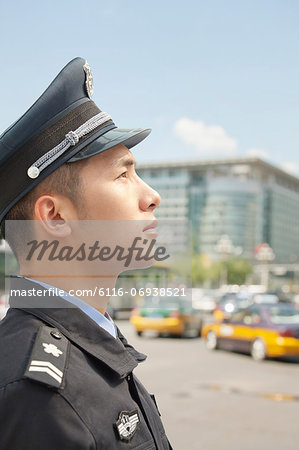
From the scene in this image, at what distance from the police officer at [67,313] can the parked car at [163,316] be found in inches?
584

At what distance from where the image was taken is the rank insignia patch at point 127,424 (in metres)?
1.17

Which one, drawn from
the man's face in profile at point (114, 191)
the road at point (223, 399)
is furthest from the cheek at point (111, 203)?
the road at point (223, 399)

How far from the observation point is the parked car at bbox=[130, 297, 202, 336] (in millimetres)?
16406

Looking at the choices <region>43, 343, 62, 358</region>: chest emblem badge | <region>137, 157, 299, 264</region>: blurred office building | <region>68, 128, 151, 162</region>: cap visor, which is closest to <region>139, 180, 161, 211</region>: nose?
<region>68, 128, 151, 162</region>: cap visor

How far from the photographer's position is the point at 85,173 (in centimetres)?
135

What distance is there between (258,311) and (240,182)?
10821 centimetres

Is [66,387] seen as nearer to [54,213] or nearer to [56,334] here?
[56,334]

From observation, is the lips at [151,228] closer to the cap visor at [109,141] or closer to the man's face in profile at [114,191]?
the man's face in profile at [114,191]

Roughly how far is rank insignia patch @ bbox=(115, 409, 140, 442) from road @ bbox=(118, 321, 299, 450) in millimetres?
4791

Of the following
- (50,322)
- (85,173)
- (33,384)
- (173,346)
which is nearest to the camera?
(33,384)

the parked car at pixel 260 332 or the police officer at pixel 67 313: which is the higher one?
the police officer at pixel 67 313

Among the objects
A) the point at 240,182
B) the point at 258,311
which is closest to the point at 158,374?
the point at 258,311

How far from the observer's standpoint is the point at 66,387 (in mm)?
1123

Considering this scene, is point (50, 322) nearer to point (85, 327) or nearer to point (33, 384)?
point (85, 327)
